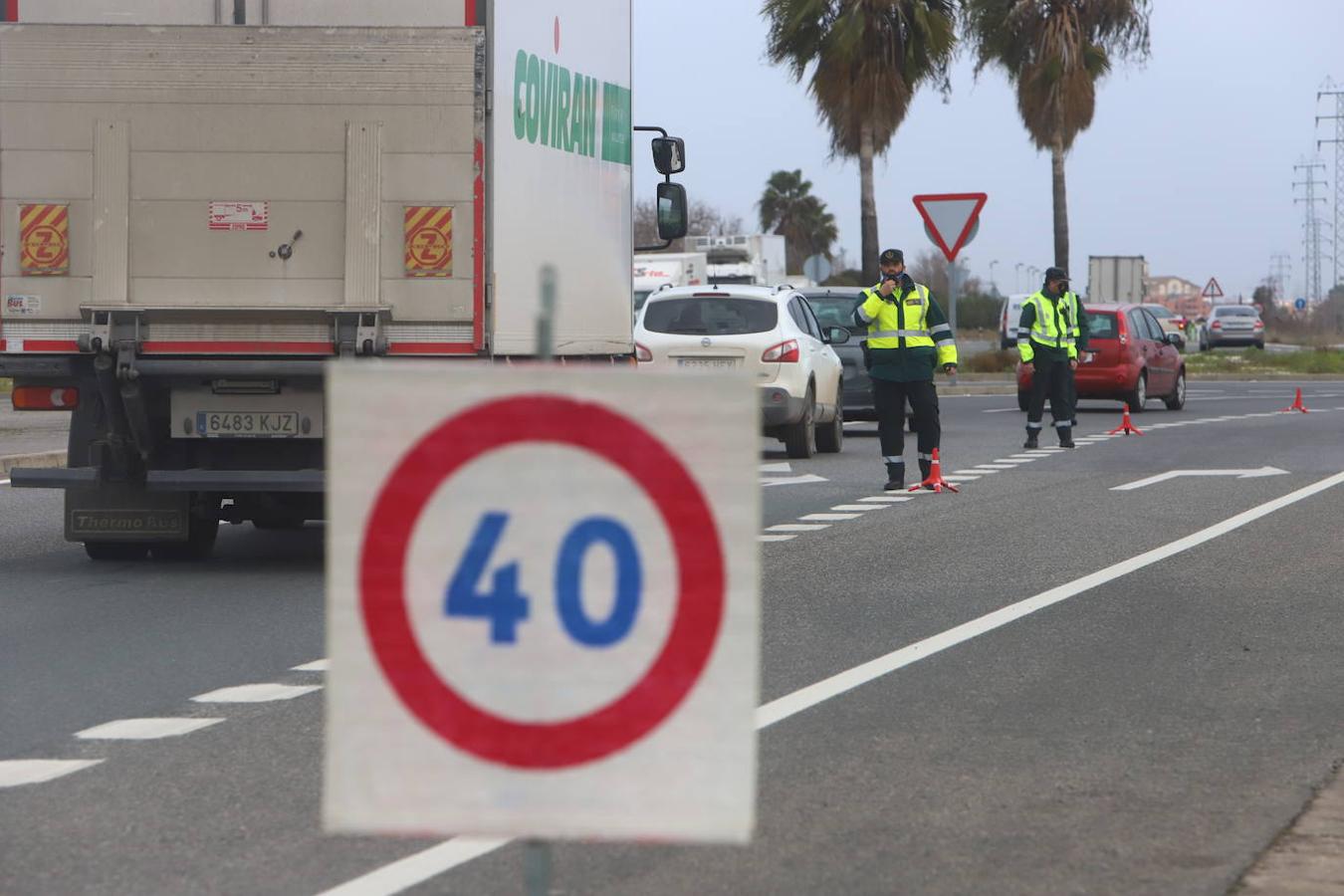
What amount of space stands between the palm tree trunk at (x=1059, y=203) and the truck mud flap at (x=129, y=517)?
3727cm

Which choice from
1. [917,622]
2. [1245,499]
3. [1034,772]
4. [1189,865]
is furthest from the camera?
[1245,499]

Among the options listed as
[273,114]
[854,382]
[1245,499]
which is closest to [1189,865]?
[273,114]

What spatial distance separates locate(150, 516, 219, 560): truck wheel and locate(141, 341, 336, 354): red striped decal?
1381 mm

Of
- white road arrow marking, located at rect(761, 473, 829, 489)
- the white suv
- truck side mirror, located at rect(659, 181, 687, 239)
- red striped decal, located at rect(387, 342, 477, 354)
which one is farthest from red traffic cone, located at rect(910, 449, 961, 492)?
red striped decal, located at rect(387, 342, 477, 354)

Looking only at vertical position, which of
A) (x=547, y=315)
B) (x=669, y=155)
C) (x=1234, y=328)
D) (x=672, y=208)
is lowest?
(x=547, y=315)

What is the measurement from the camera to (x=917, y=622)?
10.0 m

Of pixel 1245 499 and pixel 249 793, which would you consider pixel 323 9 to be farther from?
pixel 1245 499

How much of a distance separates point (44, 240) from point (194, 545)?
2212 mm

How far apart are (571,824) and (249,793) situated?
319cm

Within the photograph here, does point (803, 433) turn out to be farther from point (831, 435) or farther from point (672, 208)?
point (672, 208)

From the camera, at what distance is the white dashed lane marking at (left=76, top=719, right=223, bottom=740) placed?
730cm

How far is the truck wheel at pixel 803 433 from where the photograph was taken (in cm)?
2100

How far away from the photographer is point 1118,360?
3002cm

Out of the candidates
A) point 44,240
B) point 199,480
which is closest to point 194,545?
point 199,480
